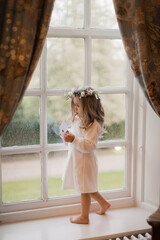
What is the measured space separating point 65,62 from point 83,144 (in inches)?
24.5

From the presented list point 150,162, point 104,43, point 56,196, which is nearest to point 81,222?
point 56,196

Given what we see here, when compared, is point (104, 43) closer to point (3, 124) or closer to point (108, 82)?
point (108, 82)

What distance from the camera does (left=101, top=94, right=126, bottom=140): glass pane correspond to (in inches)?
103

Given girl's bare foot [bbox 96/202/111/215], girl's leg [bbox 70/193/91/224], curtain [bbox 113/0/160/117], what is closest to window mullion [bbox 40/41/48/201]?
girl's leg [bbox 70/193/91/224]

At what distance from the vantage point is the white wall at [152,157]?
2.51 meters

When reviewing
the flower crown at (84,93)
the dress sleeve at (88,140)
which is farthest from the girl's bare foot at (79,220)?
the flower crown at (84,93)

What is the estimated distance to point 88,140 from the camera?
2309 mm

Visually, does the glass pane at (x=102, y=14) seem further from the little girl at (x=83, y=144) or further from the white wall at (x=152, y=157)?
the white wall at (x=152, y=157)

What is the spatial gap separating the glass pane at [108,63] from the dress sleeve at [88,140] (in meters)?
0.39

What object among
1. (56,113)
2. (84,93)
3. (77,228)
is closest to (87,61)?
(84,93)

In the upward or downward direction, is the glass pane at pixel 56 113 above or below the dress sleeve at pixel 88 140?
above

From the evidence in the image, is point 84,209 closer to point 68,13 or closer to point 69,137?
point 69,137

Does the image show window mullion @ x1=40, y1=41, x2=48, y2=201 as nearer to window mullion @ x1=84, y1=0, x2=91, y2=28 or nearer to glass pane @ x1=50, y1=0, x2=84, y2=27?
glass pane @ x1=50, y1=0, x2=84, y2=27

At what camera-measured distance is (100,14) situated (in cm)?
247
